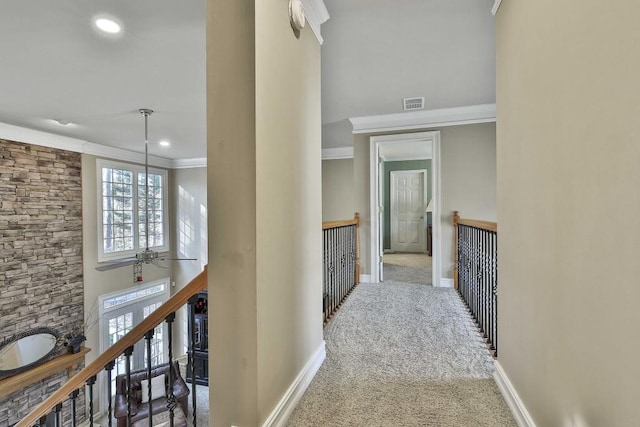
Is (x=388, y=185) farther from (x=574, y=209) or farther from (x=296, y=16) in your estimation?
(x=574, y=209)

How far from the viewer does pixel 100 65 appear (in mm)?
2682

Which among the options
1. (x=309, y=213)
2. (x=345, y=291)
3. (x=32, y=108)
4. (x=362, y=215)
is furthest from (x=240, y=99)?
(x=32, y=108)

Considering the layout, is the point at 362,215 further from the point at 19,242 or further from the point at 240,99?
the point at 19,242

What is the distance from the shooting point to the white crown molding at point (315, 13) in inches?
71.6

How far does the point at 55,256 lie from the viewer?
16.5 ft

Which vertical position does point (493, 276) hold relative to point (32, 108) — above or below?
below

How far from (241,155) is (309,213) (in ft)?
2.33

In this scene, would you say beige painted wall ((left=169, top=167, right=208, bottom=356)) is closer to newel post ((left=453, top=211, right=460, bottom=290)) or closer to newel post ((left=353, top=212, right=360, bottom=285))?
newel post ((left=353, top=212, right=360, bottom=285))

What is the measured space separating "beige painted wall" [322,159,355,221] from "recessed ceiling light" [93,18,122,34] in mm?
5013

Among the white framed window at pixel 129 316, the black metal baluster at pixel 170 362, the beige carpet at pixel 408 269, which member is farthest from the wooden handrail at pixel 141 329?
the white framed window at pixel 129 316

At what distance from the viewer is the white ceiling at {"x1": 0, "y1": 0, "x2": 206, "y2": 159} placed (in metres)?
1.99

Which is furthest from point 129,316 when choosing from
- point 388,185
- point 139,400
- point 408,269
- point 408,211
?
point 408,211

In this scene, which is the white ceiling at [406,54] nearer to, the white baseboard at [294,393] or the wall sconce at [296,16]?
the wall sconce at [296,16]

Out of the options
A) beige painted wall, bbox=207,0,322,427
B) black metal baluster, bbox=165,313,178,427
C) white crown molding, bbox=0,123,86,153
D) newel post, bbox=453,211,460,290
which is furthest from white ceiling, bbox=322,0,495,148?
white crown molding, bbox=0,123,86,153
